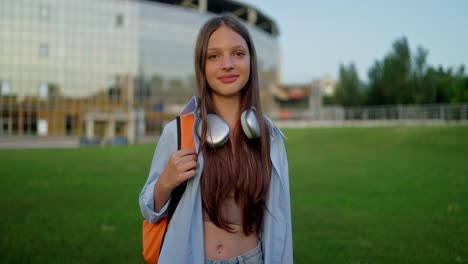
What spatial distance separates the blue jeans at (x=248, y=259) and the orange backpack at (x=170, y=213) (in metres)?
0.26

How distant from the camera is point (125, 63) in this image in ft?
192

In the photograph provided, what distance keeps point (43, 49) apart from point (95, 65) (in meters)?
6.58

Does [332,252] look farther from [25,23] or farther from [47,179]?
[25,23]

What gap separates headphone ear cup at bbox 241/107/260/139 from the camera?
6.97 feet

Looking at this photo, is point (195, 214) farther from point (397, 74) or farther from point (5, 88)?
point (5, 88)

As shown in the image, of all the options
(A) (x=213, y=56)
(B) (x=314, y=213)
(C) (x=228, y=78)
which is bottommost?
(B) (x=314, y=213)

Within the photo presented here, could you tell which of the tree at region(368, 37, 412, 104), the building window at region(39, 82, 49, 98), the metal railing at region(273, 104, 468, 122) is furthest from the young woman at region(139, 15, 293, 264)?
the building window at region(39, 82, 49, 98)

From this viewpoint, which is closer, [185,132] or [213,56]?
[185,132]

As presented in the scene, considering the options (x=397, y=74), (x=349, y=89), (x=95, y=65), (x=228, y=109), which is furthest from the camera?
(x=349, y=89)

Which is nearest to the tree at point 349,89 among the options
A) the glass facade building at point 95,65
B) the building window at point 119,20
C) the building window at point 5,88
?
the glass facade building at point 95,65

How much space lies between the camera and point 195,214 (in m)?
2.06

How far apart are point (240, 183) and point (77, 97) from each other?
57.4m

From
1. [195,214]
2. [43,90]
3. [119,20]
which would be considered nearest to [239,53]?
[195,214]

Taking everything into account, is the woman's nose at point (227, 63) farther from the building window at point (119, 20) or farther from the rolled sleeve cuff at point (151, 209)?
the building window at point (119, 20)
